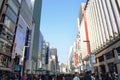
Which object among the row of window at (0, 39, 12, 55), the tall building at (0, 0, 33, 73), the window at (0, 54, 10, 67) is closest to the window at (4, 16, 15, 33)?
the tall building at (0, 0, 33, 73)

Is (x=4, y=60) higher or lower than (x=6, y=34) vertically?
lower

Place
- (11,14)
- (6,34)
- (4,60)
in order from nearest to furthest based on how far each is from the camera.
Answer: (4,60) → (6,34) → (11,14)

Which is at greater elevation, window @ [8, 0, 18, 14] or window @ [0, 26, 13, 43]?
window @ [8, 0, 18, 14]

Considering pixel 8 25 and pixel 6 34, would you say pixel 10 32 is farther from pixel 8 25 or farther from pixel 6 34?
pixel 6 34

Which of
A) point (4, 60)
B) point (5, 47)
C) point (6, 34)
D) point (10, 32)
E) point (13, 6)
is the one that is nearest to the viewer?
point (4, 60)

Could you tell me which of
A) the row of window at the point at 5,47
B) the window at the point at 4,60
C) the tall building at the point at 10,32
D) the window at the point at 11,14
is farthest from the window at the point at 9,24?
Answer: the window at the point at 4,60

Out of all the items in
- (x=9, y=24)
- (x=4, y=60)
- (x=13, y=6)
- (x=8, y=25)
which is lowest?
(x=4, y=60)

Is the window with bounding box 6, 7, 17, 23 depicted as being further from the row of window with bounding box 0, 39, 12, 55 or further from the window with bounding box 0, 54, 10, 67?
the window with bounding box 0, 54, 10, 67

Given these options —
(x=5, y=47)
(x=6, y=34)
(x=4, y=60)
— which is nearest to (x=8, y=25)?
(x=6, y=34)

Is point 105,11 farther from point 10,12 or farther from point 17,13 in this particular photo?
point 17,13

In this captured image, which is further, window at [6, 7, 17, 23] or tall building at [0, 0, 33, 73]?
window at [6, 7, 17, 23]

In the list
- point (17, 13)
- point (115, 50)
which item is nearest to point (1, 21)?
point (17, 13)

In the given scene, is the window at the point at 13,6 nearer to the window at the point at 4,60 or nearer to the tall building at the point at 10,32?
the tall building at the point at 10,32

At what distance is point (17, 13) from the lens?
5425cm
